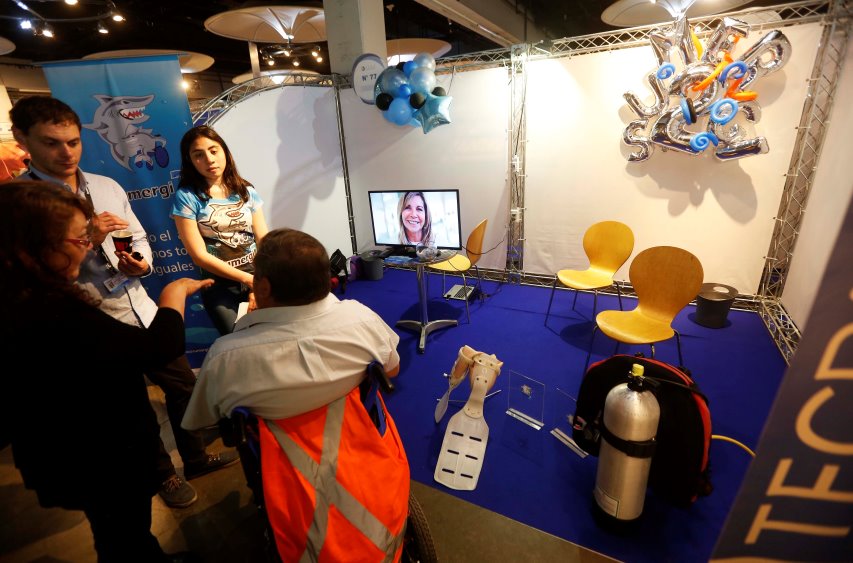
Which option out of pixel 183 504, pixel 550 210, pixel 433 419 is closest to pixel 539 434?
pixel 433 419

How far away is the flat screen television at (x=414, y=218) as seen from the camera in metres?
3.32

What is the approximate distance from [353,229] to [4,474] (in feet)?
13.2

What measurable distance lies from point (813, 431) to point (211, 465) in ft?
8.10

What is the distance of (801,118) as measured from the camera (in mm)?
3150

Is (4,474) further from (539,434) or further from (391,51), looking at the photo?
(391,51)

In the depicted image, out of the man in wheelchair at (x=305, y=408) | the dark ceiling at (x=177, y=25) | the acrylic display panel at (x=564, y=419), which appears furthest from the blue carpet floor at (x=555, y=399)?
the dark ceiling at (x=177, y=25)

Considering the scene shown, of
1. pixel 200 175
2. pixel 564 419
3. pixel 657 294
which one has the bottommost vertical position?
pixel 564 419

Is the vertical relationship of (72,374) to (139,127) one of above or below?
below

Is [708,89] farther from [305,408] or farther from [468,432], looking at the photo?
[305,408]

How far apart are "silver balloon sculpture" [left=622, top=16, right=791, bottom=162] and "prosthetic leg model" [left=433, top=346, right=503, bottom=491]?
286 centimetres

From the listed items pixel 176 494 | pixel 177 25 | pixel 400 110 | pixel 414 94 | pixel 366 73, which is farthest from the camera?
pixel 177 25

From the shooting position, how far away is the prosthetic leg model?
2.02 meters

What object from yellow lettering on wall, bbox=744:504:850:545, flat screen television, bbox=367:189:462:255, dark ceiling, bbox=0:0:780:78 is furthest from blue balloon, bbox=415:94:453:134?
yellow lettering on wall, bbox=744:504:850:545

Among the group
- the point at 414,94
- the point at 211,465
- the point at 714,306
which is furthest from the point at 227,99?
the point at 714,306
